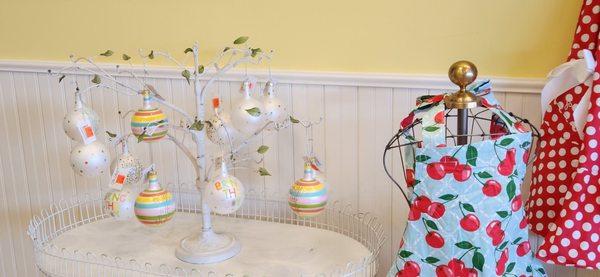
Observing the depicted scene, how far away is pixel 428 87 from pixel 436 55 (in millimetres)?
74

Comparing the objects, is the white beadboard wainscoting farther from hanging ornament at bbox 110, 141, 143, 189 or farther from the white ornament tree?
hanging ornament at bbox 110, 141, 143, 189

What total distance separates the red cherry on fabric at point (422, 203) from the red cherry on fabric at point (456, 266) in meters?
0.10

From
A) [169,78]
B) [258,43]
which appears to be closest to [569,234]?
[258,43]

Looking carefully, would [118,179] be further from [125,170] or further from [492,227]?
[492,227]

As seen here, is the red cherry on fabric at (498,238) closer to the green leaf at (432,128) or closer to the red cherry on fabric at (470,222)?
the red cherry on fabric at (470,222)

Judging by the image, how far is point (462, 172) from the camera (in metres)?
1.14

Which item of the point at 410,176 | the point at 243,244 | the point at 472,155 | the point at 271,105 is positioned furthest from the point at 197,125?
the point at 472,155

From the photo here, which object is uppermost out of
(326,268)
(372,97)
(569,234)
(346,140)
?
(372,97)

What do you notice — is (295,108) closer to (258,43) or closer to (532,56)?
(258,43)

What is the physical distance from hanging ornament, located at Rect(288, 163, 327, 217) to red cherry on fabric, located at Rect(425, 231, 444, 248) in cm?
29

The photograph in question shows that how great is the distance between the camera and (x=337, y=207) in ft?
5.50

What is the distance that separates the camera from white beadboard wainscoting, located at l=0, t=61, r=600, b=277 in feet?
5.02

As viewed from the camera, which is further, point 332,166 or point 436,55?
point 332,166

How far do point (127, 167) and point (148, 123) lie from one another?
15 cm
